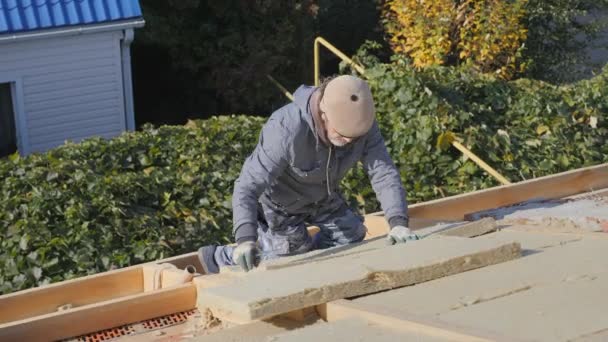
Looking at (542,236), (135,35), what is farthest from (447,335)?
(135,35)

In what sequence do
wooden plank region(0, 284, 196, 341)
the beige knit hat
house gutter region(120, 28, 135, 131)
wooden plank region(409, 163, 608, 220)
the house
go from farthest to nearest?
house gutter region(120, 28, 135, 131)
the house
wooden plank region(409, 163, 608, 220)
the beige knit hat
wooden plank region(0, 284, 196, 341)

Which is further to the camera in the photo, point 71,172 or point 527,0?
point 527,0

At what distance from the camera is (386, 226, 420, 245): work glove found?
17.7 feet

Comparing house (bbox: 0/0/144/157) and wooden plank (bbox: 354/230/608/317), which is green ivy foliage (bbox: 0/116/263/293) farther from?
house (bbox: 0/0/144/157)

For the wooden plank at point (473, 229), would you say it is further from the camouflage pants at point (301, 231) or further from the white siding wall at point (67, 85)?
the white siding wall at point (67, 85)

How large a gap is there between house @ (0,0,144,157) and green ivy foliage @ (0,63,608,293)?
4.36m

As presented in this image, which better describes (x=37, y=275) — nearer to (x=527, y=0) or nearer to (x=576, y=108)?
(x=576, y=108)

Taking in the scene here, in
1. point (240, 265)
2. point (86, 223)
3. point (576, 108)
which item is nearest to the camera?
point (240, 265)

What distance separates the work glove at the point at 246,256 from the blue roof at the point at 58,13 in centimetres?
894

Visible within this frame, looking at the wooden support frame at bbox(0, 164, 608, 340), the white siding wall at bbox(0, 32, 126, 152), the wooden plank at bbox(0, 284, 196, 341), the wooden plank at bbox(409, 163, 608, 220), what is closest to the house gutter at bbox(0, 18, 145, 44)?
the white siding wall at bbox(0, 32, 126, 152)

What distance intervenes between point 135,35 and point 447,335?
12333mm

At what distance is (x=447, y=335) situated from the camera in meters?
3.94

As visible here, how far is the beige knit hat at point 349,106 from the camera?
16.8ft

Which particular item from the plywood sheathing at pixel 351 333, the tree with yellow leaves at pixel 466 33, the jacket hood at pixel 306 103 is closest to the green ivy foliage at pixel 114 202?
the jacket hood at pixel 306 103
